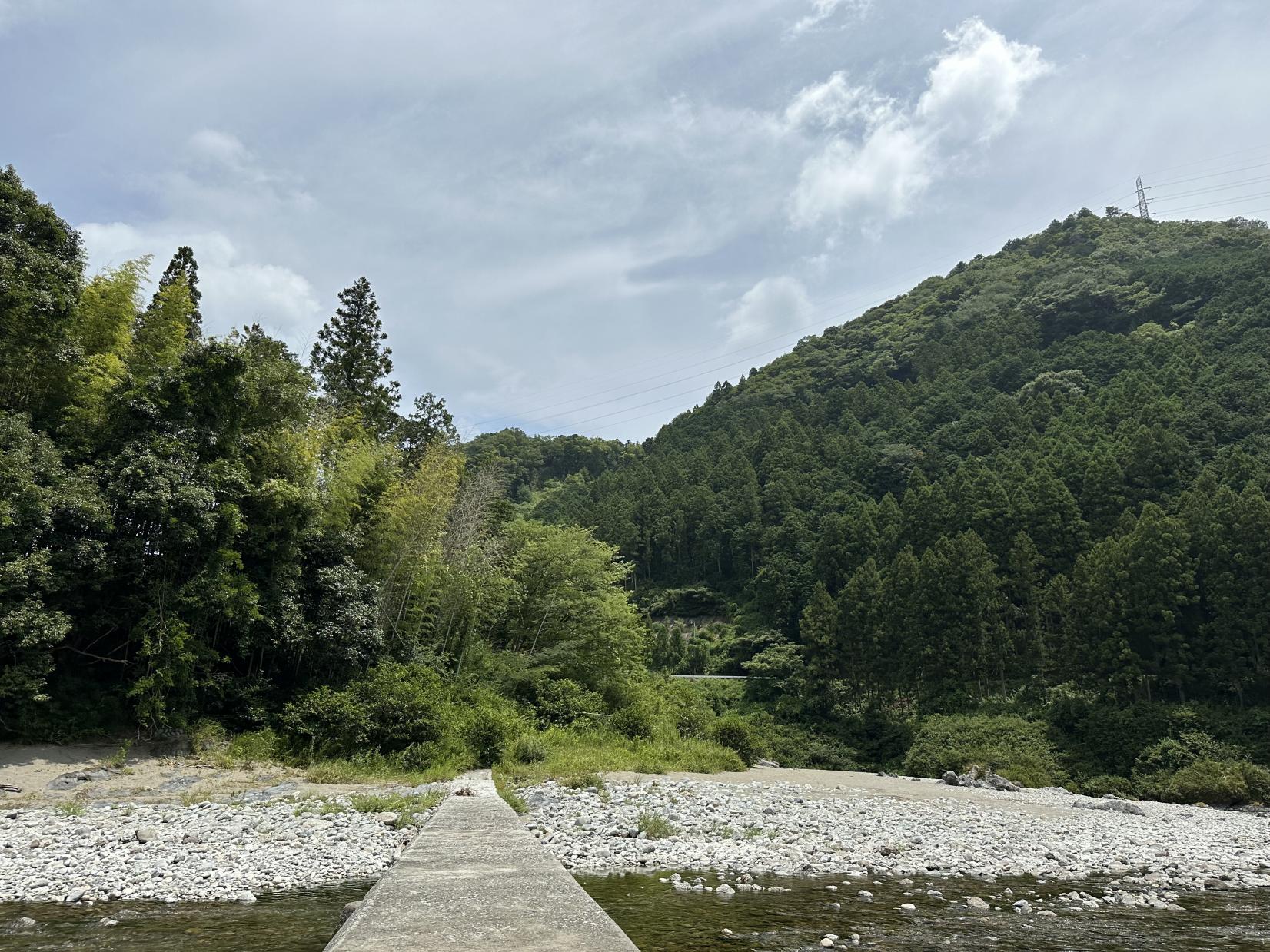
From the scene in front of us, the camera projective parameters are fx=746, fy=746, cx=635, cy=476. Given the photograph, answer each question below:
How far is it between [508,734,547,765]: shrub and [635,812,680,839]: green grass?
5.91 meters

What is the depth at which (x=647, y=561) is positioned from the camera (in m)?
74.7

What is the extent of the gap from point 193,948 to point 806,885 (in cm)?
612

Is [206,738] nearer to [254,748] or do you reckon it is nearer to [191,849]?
[254,748]

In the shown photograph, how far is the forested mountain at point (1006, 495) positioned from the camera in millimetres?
35188

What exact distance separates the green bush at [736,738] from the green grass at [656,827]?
13405 millimetres

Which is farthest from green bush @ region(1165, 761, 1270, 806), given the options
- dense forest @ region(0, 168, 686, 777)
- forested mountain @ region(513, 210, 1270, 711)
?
dense forest @ region(0, 168, 686, 777)

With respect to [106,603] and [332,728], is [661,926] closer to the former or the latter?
[332,728]

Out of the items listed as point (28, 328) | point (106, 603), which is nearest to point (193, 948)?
point (106, 603)

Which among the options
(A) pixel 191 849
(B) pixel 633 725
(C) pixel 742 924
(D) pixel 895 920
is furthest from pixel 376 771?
(D) pixel 895 920

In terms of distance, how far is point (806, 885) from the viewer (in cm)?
852

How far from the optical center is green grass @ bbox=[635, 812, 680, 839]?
10.5 m

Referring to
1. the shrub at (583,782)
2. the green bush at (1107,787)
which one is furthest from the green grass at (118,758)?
the green bush at (1107,787)

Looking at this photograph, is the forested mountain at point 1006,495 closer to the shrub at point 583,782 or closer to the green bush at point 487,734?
the shrub at point 583,782

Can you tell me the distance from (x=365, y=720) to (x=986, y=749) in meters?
25.2
